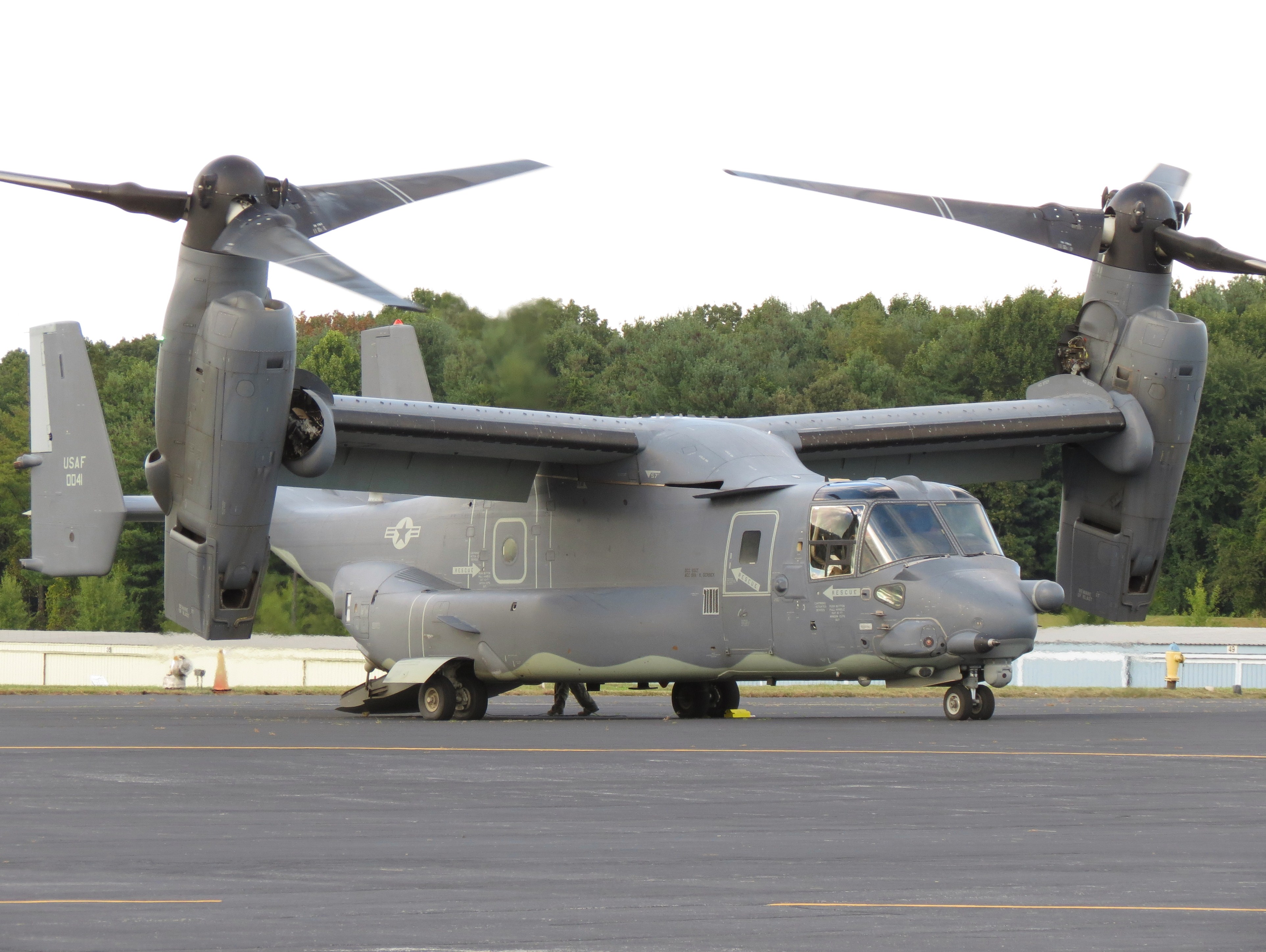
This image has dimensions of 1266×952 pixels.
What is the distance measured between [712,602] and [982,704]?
137 inches

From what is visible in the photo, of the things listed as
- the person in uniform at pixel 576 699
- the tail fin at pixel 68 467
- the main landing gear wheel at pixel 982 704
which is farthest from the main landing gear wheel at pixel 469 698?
the main landing gear wheel at pixel 982 704

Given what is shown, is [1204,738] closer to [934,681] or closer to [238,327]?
[934,681]

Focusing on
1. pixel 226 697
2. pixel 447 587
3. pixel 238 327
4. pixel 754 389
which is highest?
pixel 754 389

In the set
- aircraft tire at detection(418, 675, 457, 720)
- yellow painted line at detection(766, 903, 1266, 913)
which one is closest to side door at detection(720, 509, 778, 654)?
aircraft tire at detection(418, 675, 457, 720)

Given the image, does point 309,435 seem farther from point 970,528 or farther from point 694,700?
point 970,528

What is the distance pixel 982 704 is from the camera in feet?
65.3

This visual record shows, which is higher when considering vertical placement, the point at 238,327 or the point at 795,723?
the point at 238,327

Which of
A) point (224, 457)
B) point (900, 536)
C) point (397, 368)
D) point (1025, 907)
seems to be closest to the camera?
point (1025, 907)

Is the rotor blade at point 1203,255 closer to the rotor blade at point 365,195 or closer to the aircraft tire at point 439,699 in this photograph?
the rotor blade at point 365,195


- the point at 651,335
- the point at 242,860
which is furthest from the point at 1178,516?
the point at 242,860

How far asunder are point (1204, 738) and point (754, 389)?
52.3 metres

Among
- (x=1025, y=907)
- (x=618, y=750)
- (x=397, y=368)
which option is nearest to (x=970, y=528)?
(x=618, y=750)

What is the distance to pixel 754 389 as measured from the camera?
69125mm

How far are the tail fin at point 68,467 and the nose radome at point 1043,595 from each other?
11.8 m
